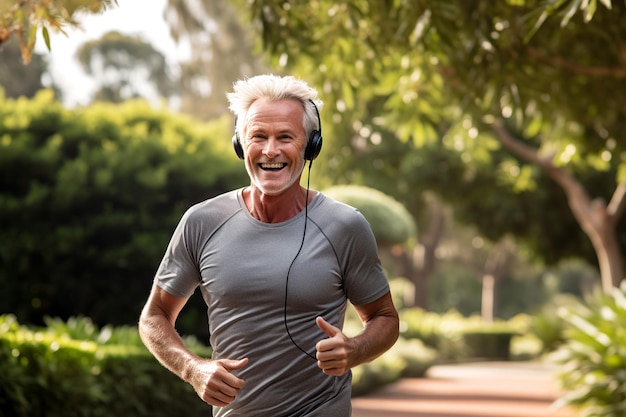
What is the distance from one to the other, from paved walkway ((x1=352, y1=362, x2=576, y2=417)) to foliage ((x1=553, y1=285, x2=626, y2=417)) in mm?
765

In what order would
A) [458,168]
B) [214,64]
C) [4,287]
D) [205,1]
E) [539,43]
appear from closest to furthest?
[539,43] → [4,287] → [458,168] → [205,1] → [214,64]

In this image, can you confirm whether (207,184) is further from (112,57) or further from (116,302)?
(112,57)

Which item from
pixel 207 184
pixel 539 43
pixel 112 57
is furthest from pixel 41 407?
pixel 112 57

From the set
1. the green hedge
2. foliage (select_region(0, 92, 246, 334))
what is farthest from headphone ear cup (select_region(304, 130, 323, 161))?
foliage (select_region(0, 92, 246, 334))

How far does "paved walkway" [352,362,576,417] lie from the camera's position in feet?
53.2

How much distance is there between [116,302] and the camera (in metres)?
17.5

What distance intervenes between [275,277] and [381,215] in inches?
688

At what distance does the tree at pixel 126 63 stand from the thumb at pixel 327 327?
5792 centimetres

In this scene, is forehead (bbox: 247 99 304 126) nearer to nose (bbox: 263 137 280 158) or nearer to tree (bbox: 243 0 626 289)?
nose (bbox: 263 137 280 158)

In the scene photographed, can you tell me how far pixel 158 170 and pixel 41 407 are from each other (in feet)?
30.6

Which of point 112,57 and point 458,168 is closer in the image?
point 458,168

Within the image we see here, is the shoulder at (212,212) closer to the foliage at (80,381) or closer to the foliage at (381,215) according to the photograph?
the foliage at (80,381)

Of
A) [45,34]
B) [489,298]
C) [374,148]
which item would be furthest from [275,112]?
[489,298]

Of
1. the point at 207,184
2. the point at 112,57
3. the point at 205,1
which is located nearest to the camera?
the point at 207,184
